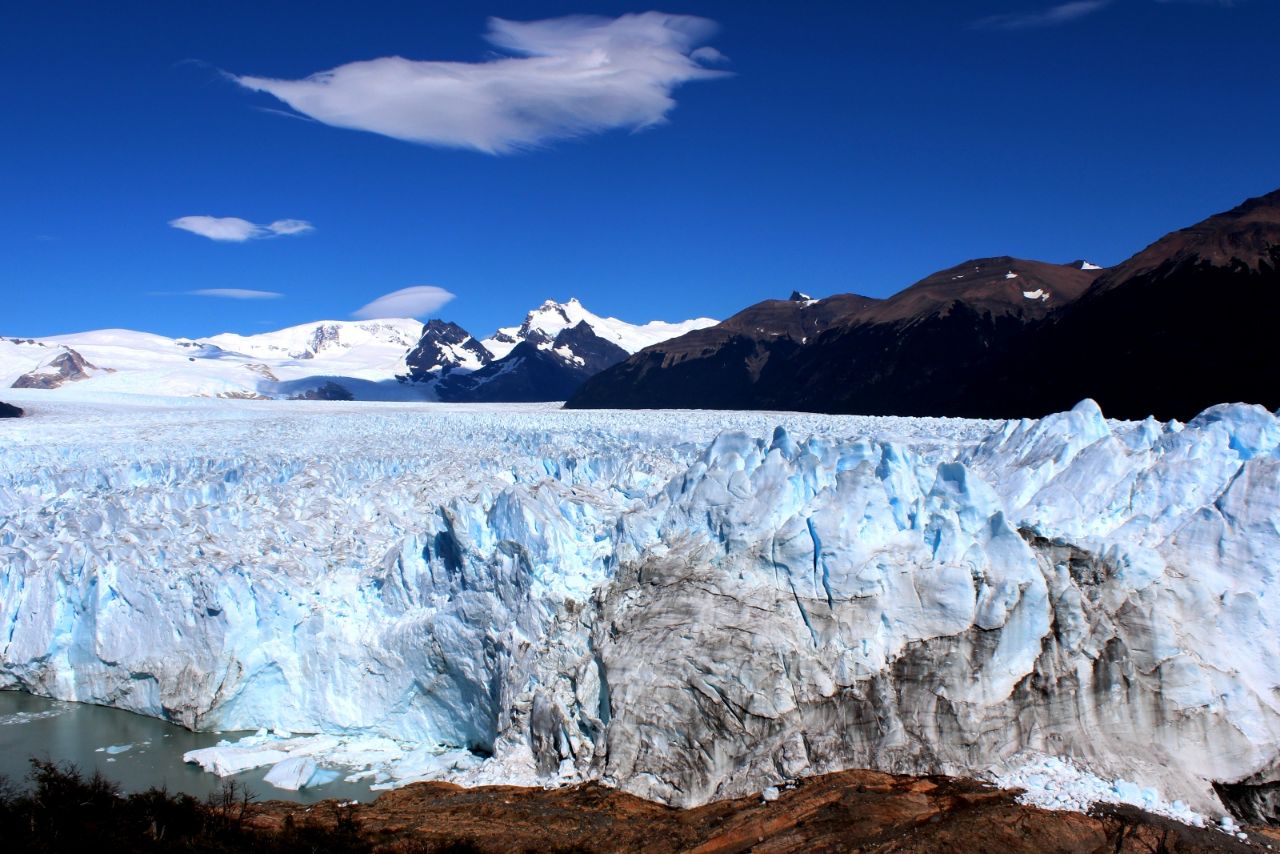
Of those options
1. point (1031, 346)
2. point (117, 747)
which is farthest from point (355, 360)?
point (117, 747)

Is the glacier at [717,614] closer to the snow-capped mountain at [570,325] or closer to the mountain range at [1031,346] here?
the mountain range at [1031,346]

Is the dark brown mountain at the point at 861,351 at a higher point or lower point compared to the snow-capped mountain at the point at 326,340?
lower

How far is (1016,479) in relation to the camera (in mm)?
11867

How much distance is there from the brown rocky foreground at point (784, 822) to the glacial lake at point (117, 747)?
1005 mm

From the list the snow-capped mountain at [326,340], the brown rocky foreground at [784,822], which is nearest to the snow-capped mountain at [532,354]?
the snow-capped mountain at [326,340]

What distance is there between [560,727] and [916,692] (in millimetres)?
3976

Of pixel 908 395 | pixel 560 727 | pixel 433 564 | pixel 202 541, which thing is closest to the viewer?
pixel 560 727

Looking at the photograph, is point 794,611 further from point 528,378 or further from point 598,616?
point 528,378

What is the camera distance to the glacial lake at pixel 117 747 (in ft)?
34.9

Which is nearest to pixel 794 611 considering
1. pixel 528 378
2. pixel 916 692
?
pixel 916 692

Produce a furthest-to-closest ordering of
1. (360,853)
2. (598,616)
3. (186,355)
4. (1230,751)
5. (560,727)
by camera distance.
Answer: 1. (186,355)
2. (598,616)
3. (560,727)
4. (1230,751)
5. (360,853)

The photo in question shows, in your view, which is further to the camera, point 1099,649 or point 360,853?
point 1099,649

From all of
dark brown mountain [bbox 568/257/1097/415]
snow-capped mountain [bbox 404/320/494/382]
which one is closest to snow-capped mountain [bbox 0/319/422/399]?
snow-capped mountain [bbox 404/320/494/382]

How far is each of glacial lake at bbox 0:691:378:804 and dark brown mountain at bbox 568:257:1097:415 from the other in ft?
146
